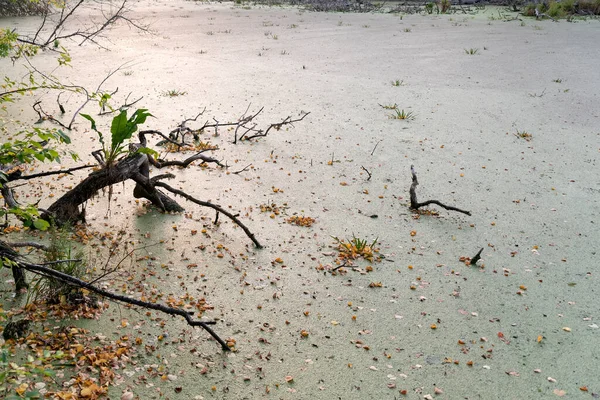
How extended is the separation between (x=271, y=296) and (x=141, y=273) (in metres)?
0.45

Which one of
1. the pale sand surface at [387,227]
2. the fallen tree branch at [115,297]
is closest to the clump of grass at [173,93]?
the pale sand surface at [387,227]

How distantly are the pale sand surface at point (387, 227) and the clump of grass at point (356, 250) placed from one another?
48 mm

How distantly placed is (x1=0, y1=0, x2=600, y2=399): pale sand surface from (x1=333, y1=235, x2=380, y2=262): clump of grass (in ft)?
0.16

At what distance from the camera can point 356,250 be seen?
1989mm

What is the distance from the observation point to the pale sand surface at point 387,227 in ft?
4.72

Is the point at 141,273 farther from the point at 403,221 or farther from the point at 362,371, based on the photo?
the point at 403,221

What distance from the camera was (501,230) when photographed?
2.22m

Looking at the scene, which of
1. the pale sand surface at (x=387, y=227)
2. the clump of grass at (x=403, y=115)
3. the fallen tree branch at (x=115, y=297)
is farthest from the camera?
the clump of grass at (x=403, y=115)

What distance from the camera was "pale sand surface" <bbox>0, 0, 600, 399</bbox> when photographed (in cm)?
144

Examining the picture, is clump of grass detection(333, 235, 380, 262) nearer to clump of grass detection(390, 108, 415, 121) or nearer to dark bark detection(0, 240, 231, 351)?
dark bark detection(0, 240, 231, 351)

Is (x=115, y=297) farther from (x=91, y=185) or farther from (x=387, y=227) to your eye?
(x=387, y=227)

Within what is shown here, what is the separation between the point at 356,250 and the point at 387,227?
29 centimetres

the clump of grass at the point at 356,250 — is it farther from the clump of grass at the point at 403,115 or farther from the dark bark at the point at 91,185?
the clump of grass at the point at 403,115

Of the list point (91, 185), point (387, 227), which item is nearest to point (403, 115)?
point (387, 227)
